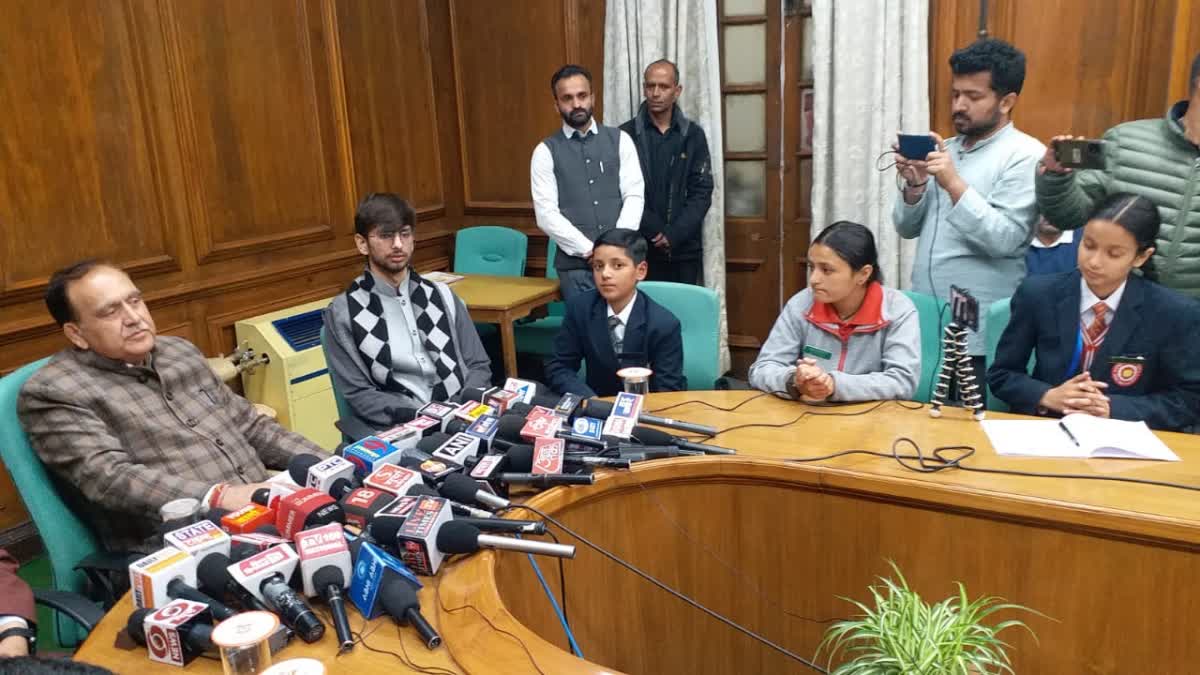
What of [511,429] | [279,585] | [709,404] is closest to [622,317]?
[709,404]

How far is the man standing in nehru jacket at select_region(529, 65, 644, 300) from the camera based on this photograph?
3.69m

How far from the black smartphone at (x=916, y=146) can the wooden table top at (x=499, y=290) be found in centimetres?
177

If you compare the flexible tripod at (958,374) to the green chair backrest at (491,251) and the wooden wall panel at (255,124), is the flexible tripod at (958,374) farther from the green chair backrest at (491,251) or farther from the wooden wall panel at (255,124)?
the wooden wall panel at (255,124)

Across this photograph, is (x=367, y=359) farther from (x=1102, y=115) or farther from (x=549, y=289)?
(x=1102, y=115)

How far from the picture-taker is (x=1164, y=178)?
2221 mm

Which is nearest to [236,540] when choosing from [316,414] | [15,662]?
[15,662]

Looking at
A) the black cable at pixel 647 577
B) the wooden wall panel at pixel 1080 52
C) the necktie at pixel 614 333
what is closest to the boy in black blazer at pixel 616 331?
the necktie at pixel 614 333

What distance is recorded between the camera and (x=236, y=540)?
1.43 m

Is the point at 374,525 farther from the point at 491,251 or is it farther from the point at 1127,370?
the point at 491,251

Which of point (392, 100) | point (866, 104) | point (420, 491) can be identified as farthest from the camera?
point (392, 100)

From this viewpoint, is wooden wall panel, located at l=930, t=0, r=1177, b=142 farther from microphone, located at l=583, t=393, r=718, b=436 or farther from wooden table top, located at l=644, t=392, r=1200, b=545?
microphone, located at l=583, t=393, r=718, b=436

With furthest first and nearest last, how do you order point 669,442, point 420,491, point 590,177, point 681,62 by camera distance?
point 681,62
point 590,177
point 669,442
point 420,491

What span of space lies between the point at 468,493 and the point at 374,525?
0.61ft

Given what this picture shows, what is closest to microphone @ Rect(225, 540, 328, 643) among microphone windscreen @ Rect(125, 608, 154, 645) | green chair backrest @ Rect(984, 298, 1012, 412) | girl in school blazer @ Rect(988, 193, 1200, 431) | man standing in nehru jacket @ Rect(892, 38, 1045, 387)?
microphone windscreen @ Rect(125, 608, 154, 645)
